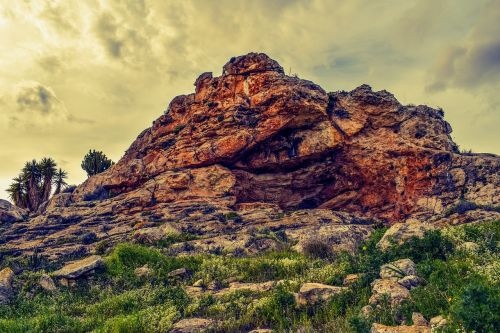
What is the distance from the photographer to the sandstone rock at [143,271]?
2037 cm

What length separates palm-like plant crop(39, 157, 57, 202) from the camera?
6041 centimetres

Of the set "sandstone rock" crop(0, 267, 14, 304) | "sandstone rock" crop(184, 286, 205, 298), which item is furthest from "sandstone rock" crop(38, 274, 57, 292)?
"sandstone rock" crop(184, 286, 205, 298)

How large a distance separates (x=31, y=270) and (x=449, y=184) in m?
42.5

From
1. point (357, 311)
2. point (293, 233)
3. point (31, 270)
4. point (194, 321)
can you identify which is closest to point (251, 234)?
point (293, 233)

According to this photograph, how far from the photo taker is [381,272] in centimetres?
1198

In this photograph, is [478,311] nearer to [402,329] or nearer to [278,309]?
[402,329]

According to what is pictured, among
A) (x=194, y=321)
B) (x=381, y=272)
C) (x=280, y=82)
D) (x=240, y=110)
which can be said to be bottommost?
(x=194, y=321)

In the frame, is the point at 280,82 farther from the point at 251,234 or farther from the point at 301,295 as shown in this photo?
the point at 301,295

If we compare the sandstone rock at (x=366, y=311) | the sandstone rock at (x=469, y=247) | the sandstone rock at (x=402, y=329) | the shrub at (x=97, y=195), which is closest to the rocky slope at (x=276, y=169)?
the shrub at (x=97, y=195)

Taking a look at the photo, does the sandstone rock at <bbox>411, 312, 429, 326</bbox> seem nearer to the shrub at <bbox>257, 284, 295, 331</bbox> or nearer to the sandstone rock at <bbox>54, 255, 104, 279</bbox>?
the shrub at <bbox>257, 284, 295, 331</bbox>

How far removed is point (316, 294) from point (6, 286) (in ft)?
58.8

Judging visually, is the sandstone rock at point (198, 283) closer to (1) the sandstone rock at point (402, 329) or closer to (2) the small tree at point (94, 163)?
(1) the sandstone rock at point (402, 329)

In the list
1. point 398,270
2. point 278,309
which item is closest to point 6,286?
point 278,309

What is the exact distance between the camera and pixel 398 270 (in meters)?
11.7
